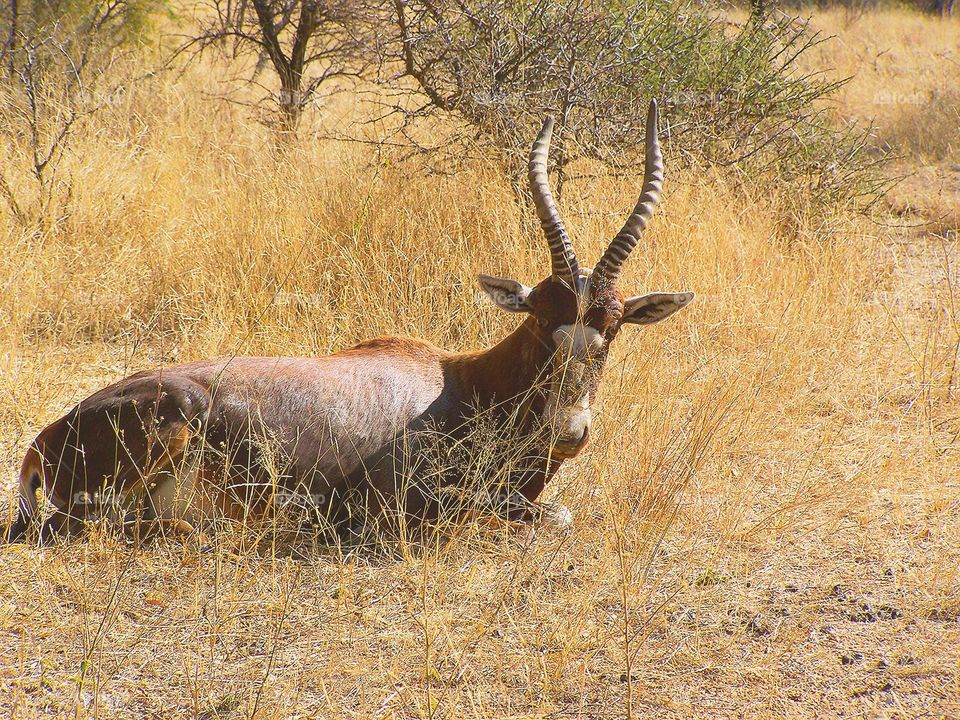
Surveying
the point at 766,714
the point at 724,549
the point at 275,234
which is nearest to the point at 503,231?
the point at 275,234

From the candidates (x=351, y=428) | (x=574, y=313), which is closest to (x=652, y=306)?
(x=574, y=313)

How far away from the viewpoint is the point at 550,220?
16.4ft

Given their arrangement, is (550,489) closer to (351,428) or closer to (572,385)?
(572,385)

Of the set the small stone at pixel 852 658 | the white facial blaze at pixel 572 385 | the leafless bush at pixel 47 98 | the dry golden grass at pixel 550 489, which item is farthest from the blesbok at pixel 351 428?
the leafless bush at pixel 47 98

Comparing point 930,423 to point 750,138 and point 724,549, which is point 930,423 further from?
point 750,138

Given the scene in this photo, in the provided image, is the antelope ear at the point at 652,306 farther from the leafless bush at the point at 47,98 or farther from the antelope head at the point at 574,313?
the leafless bush at the point at 47,98

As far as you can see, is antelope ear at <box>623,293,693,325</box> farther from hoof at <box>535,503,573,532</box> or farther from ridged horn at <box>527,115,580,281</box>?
hoof at <box>535,503,573,532</box>

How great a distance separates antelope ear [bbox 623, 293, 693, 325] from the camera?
16.3ft

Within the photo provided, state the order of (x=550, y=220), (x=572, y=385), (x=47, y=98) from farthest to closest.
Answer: (x=47, y=98) < (x=550, y=220) < (x=572, y=385)

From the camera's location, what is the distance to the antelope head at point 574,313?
15.5ft

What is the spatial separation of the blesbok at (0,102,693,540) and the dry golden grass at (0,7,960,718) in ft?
0.89

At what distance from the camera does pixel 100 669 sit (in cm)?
360

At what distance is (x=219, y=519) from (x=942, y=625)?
315 cm

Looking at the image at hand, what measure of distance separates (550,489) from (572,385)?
87cm
